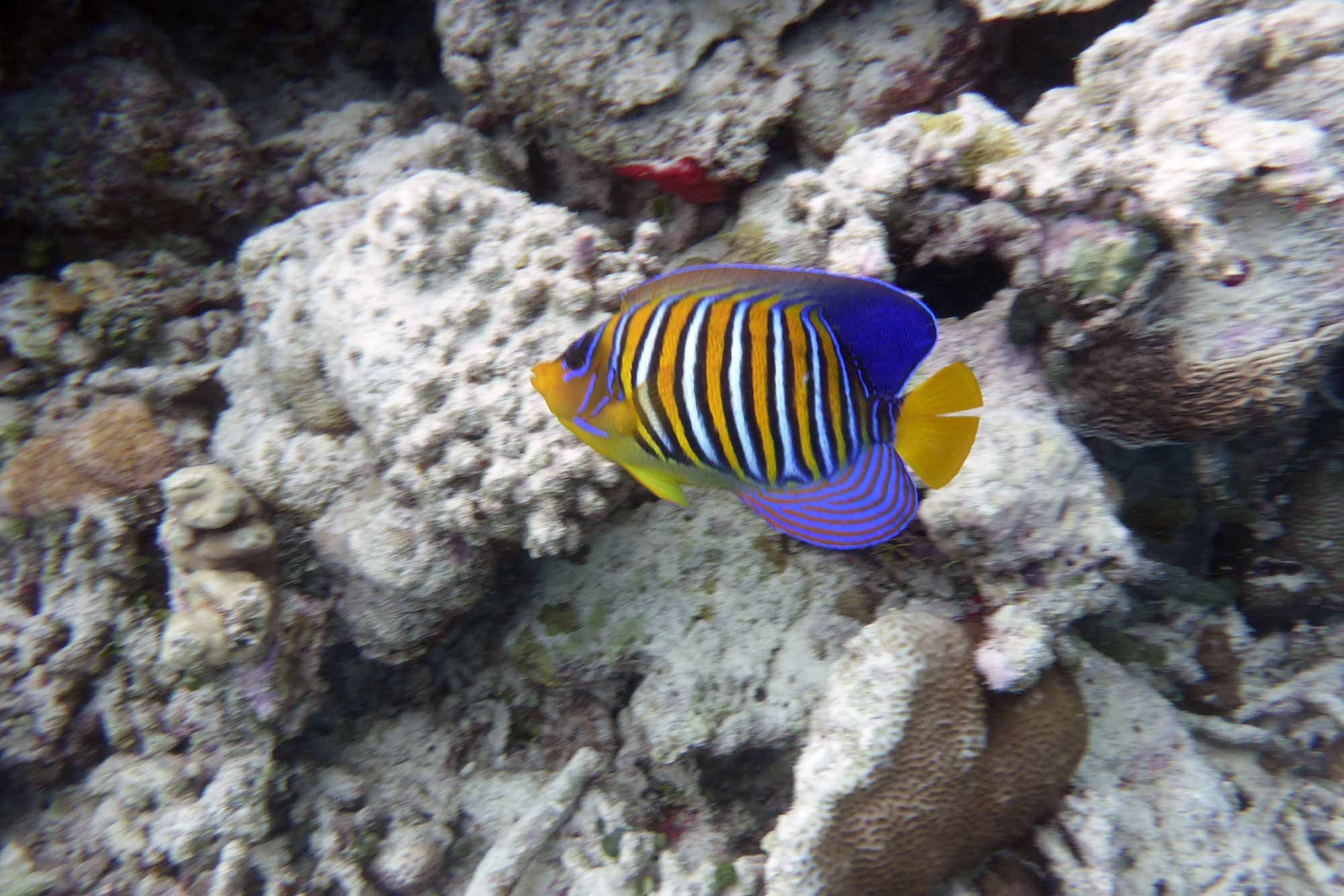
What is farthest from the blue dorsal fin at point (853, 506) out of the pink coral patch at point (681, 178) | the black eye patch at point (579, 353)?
the pink coral patch at point (681, 178)

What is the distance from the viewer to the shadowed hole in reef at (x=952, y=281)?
2236 mm

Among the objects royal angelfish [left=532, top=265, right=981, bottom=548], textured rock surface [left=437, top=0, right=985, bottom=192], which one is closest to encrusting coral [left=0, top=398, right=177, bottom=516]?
textured rock surface [left=437, top=0, right=985, bottom=192]

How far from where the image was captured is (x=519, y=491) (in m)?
1.99

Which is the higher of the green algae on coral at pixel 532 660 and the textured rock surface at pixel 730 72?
the textured rock surface at pixel 730 72

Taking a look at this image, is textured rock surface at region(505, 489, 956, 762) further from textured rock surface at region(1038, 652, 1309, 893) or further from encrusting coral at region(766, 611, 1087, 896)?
textured rock surface at region(1038, 652, 1309, 893)

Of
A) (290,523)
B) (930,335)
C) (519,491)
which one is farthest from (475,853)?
(930,335)

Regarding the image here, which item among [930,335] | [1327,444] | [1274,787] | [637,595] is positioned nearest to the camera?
[930,335]

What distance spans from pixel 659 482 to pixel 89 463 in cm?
255

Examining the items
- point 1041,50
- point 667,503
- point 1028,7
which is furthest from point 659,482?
point 1041,50

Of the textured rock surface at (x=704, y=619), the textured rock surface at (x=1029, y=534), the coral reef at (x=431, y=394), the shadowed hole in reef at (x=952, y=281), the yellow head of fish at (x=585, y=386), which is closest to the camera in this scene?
the yellow head of fish at (x=585, y=386)

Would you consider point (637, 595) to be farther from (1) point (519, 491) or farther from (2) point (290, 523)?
(2) point (290, 523)

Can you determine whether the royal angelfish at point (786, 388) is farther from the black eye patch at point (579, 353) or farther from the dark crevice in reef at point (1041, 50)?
the dark crevice in reef at point (1041, 50)

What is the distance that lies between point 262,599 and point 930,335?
7.49 ft

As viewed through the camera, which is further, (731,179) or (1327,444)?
(731,179)
